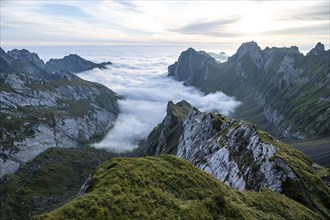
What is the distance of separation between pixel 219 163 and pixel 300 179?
2645 centimetres

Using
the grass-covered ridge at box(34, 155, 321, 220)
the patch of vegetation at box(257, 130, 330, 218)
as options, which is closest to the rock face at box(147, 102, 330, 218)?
the patch of vegetation at box(257, 130, 330, 218)

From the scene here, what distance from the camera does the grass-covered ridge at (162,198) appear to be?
114 feet

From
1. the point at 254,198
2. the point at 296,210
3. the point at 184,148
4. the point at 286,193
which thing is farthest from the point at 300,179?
the point at 184,148

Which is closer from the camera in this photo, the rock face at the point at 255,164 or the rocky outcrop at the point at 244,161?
the rock face at the point at 255,164

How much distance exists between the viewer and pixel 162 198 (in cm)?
4034

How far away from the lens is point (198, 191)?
45.5 m

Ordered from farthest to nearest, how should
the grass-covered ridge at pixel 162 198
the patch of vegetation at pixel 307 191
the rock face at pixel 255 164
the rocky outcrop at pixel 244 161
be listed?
the rocky outcrop at pixel 244 161, the rock face at pixel 255 164, the patch of vegetation at pixel 307 191, the grass-covered ridge at pixel 162 198

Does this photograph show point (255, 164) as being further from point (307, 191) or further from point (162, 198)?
point (162, 198)

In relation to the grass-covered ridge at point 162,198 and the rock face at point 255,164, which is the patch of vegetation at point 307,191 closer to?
the rock face at point 255,164

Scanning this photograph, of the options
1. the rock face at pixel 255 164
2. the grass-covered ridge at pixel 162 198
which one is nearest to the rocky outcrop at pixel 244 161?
the rock face at pixel 255 164

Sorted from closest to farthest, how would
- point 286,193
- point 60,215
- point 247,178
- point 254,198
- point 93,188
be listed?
point 60,215 → point 93,188 → point 254,198 → point 286,193 → point 247,178

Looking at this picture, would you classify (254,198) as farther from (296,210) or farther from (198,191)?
(198,191)

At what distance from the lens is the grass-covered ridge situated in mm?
34875

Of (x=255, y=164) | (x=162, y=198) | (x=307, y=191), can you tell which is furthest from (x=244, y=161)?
(x=162, y=198)
